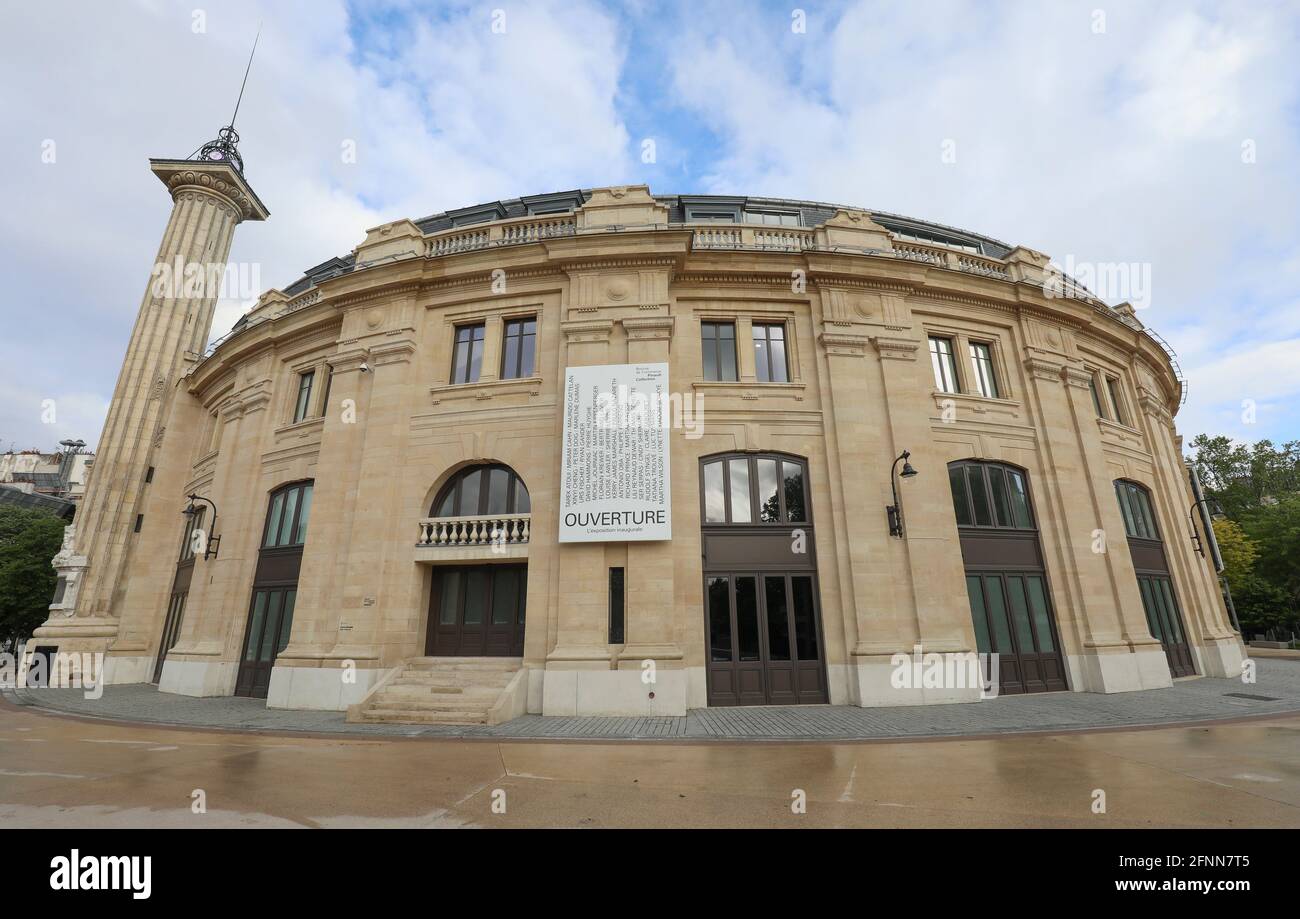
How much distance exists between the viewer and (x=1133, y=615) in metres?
15.7

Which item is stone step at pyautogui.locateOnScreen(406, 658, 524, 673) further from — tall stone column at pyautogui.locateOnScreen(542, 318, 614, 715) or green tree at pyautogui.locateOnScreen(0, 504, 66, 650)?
green tree at pyautogui.locateOnScreen(0, 504, 66, 650)

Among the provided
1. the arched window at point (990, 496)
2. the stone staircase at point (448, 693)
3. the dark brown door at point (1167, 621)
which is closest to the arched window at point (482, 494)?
the stone staircase at point (448, 693)

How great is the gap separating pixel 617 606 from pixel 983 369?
14362 mm

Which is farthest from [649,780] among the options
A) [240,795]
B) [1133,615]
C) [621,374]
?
[1133,615]

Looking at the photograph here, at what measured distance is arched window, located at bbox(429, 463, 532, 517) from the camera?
15.5 m

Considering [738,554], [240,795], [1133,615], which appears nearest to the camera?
[240,795]

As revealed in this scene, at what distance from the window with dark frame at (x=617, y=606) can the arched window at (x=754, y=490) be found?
2876mm

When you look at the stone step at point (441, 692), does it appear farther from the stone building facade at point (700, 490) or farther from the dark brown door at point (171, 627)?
the dark brown door at point (171, 627)

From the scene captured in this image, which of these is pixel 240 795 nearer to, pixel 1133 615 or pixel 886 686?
pixel 886 686

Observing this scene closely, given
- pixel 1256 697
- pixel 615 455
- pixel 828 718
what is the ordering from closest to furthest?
pixel 828 718 → pixel 1256 697 → pixel 615 455

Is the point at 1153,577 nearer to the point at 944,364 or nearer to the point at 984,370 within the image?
the point at 984,370

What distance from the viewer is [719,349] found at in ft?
54.7

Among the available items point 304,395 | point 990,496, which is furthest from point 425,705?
point 990,496

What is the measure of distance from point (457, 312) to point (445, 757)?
13.3 meters
